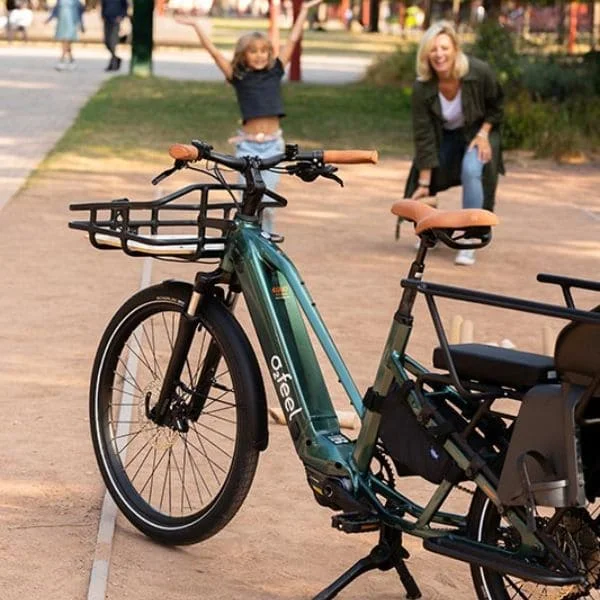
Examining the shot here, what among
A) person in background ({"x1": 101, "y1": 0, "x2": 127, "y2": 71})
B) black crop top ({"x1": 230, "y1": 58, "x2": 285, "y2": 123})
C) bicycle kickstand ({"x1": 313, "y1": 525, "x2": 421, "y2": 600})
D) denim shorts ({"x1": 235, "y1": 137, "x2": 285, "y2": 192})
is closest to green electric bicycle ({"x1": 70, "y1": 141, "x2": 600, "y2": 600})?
bicycle kickstand ({"x1": 313, "y1": 525, "x2": 421, "y2": 600})

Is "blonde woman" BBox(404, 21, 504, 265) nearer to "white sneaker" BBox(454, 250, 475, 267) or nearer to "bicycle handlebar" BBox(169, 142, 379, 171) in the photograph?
"white sneaker" BBox(454, 250, 475, 267)

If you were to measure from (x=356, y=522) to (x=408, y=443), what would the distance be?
29 cm

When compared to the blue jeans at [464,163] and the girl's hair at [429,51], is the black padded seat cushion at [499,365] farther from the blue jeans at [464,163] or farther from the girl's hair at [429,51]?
the blue jeans at [464,163]

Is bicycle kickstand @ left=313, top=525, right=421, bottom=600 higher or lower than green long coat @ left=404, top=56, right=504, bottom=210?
lower

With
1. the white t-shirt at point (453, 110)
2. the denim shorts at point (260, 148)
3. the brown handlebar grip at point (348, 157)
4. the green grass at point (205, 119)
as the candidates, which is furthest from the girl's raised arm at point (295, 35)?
the brown handlebar grip at point (348, 157)

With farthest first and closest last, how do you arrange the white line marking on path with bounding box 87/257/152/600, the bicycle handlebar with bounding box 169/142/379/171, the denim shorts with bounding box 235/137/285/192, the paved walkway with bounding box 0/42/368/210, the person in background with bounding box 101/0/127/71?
the person in background with bounding box 101/0/127/71, the paved walkway with bounding box 0/42/368/210, the denim shorts with bounding box 235/137/285/192, the bicycle handlebar with bounding box 169/142/379/171, the white line marking on path with bounding box 87/257/152/600

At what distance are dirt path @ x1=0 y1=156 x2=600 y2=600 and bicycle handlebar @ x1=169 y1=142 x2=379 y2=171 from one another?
1242mm

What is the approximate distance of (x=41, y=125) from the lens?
20.2m

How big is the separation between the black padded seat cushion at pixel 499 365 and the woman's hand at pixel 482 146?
6754 mm

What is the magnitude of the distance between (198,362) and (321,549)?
2.39 feet

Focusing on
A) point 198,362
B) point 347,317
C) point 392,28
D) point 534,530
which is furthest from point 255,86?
point 392,28

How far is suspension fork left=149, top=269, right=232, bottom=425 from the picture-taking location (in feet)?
16.8

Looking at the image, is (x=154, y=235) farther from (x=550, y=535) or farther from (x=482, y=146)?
(x=482, y=146)

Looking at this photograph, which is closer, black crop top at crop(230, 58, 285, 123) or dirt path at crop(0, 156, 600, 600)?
dirt path at crop(0, 156, 600, 600)
